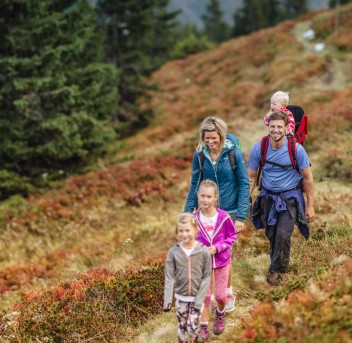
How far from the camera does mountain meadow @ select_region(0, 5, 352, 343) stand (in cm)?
420

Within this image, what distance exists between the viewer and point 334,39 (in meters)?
30.1

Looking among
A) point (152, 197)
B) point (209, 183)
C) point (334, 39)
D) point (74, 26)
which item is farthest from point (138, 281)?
point (334, 39)

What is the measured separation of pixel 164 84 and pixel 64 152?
2275cm

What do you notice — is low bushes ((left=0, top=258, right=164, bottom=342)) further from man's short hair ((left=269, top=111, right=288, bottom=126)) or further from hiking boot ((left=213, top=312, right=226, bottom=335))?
man's short hair ((left=269, top=111, right=288, bottom=126))

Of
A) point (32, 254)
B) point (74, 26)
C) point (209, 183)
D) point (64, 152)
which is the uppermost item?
point (74, 26)

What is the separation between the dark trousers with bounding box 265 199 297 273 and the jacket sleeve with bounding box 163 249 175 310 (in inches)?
73.7

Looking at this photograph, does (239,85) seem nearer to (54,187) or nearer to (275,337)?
(54,187)

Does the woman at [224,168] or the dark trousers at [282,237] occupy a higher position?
the woman at [224,168]

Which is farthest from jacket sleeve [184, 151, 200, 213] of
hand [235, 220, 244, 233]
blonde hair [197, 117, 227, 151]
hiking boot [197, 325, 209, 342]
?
hiking boot [197, 325, 209, 342]

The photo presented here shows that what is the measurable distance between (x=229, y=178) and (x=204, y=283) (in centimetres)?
143

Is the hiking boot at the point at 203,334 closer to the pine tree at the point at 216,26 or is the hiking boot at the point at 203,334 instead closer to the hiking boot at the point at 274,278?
the hiking boot at the point at 274,278

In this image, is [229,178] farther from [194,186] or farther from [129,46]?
[129,46]

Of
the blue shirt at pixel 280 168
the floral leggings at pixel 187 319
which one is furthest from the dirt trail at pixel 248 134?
the blue shirt at pixel 280 168

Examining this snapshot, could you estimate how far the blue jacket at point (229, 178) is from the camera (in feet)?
16.3
